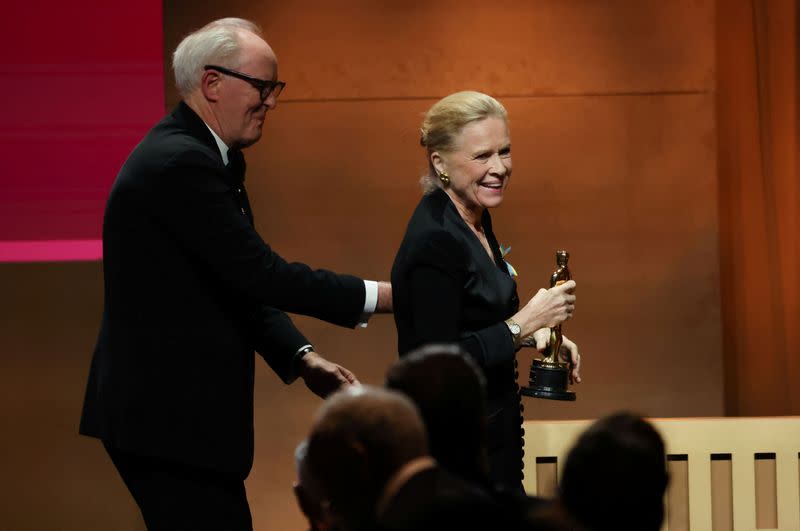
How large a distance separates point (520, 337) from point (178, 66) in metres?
0.96

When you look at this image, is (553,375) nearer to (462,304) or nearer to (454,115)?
(462,304)

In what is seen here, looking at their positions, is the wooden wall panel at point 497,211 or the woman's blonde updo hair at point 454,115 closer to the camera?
the woman's blonde updo hair at point 454,115

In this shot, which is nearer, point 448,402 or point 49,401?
point 448,402

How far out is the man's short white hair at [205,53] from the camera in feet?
8.26

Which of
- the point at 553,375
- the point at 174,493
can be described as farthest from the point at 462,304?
the point at 174,493

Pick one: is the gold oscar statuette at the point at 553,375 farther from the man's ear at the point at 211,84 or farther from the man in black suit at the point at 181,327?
the man's ear at the point at 211,84

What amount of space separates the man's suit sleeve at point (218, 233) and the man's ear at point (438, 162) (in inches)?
16.9

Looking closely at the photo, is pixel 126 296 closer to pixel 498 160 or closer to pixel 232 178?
pixel 232 178

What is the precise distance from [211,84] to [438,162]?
54 cm

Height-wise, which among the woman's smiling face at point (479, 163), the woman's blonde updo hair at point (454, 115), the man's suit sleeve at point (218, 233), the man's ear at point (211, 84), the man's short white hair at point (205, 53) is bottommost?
the man's suit sleeve at point (218, 233)

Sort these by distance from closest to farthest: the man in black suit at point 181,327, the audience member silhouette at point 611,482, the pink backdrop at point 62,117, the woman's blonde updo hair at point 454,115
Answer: the audience member silhouette at point 611,482
the man in black suit at point 181,327
the woman's blonde updo hair at point 454,115
the pink backdrop at point 62,117

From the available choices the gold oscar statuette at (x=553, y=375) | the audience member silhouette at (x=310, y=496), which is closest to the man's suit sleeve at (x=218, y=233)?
the gold oscar statuette at (x=553, y=375)

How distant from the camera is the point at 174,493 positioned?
2.38m

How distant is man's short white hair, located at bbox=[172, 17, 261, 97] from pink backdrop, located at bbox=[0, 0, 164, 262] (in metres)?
1.72
